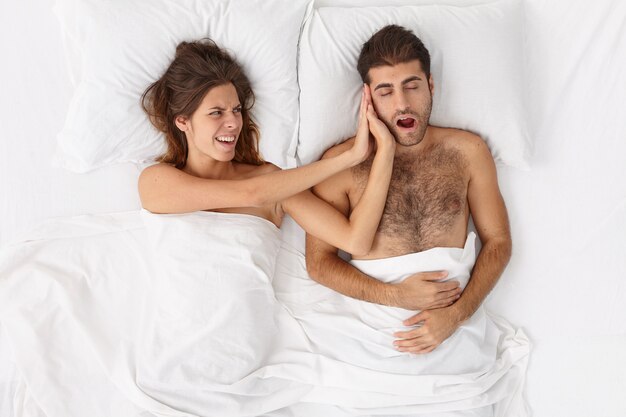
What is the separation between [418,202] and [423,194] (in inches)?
1.5

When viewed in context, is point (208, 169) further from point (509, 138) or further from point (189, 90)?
point (509, 138)

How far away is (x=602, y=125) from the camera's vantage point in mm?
2668

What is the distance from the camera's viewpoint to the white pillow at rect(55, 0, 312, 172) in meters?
2.48

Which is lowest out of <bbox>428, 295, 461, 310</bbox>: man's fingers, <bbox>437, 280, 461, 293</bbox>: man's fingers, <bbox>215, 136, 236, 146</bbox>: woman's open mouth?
<bbox>428, 295, 461, 310</bbox>: man's fingers

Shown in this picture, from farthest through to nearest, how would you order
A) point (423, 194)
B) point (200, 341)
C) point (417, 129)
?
1. point (423, 194)
2. point (417, 129)
3. point (200, 341)

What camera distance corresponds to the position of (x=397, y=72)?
2414mm

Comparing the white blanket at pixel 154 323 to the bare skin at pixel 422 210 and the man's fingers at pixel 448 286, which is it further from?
the man's fingers at pixel 448 286

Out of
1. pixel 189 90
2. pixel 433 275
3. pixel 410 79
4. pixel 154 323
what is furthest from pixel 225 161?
pixel 433 275

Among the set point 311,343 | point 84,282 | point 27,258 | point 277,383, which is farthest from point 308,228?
point 27,258

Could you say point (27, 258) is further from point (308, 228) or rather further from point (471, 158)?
point (471, 158)

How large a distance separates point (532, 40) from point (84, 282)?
81.6 inches

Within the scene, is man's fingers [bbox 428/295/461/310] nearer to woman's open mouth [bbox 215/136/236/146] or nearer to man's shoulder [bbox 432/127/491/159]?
man's shoulder [bbox 432/127/491/159]

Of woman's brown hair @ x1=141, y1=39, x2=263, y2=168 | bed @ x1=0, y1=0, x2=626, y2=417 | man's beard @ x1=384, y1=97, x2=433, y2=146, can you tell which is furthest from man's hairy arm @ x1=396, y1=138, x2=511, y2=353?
woman's brown hair @ x1=141, y1=39, x2=263, y2=168

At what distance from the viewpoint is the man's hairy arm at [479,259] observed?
95.6 inches
